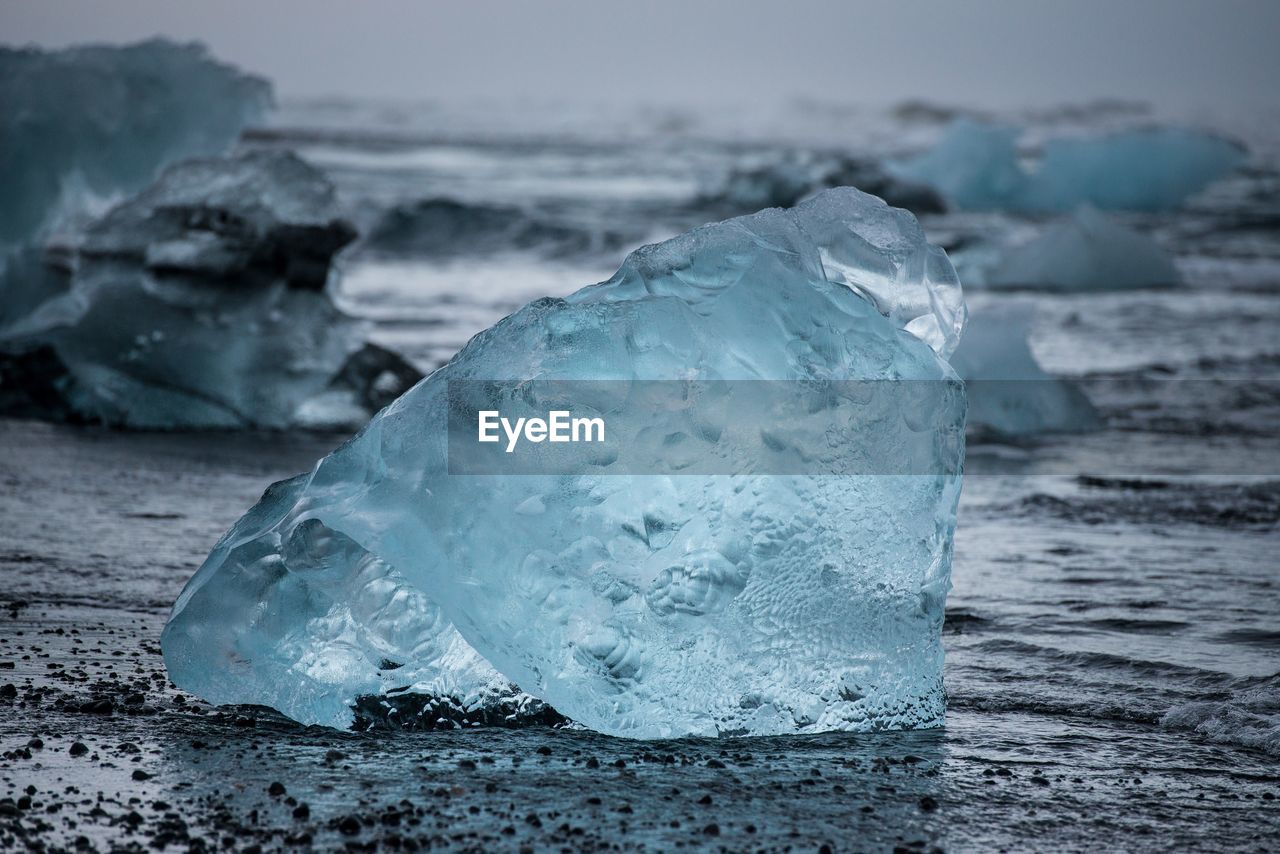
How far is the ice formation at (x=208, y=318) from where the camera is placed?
7.16 m

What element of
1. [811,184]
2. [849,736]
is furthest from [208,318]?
[811,184]

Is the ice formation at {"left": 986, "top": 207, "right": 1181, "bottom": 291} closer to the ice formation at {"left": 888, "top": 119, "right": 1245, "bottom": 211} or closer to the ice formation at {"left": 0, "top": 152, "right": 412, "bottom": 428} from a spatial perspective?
the ice formation at {"left": 0, "top": 152, "right": 412, "bottom": 428}

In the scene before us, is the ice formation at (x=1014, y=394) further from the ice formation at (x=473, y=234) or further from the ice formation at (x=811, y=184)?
the ice formation at (x=811, y=184)

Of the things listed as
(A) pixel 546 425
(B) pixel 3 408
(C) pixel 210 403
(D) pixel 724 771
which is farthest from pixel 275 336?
(D) pixel 724 771

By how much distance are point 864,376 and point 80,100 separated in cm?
696

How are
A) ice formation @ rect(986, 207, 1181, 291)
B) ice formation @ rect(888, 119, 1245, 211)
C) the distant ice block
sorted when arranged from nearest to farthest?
the distant ice block < ice formation @ rect(986, 207, 1181, 291) < ice formation @ rect(888, 119, 1245, 211)

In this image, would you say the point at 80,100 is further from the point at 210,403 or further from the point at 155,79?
the point at 210,403

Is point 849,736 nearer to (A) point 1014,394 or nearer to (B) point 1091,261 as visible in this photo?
(A) point 1014,394

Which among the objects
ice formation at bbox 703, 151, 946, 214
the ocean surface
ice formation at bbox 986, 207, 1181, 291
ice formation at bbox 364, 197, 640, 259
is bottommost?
ice formation at bbox 364, 197, 640, 259

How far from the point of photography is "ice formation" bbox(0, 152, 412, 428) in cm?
716

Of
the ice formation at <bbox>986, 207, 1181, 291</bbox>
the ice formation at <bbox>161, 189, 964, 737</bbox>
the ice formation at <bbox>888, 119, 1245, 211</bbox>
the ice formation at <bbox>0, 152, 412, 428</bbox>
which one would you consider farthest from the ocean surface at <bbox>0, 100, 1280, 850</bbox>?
the ice formation at <bbox>888, 119, 1245, 211</bbox>

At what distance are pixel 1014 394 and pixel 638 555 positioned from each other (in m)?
4.93

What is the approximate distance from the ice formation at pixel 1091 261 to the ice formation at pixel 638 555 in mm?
10971

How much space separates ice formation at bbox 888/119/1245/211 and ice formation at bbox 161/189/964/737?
798 inches
